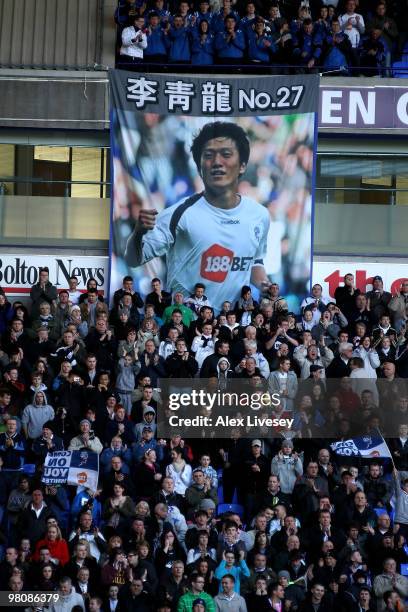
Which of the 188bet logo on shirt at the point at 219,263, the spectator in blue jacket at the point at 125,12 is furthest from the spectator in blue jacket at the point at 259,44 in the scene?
the 188bet logo on shirt at the point at 219,263

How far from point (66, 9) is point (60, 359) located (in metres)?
8.41

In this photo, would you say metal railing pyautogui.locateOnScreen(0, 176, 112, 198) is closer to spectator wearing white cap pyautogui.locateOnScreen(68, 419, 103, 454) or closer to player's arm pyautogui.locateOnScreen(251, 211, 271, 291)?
player's arm pyautogui.locateOnScreen(251, 211, 271, 291)

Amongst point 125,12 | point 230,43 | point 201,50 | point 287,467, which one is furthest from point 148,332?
point 125,12

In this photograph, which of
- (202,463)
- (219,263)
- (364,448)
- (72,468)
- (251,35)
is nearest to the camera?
(72,468)

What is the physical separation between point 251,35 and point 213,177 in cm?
287

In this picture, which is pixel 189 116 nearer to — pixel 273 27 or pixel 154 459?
pixel 273 27

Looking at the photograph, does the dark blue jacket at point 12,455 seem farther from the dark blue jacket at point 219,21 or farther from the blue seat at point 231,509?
the dark blue jacket at point 219,21

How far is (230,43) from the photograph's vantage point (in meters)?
28.8

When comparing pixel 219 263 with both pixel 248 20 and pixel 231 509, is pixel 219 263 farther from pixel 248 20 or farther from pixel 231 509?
pixel 231 509

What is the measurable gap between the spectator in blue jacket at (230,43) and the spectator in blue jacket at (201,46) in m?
0.13

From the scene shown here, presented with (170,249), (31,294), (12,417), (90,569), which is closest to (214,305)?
(170,249)

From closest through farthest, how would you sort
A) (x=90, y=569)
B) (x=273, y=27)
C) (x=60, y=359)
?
(x=90, y=569) < (x=60, y=359) < (x=273, y=27)

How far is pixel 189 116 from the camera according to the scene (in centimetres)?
2781

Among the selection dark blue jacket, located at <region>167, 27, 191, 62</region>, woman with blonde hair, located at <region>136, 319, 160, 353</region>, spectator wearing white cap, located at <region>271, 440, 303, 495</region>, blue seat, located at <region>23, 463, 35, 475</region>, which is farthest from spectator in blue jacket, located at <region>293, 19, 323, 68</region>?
blue seat, located at <region>23, 463, 35, 475</region>
